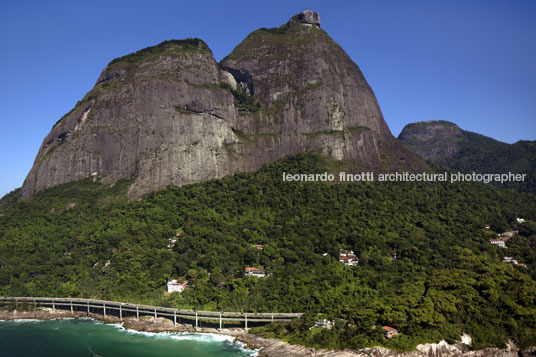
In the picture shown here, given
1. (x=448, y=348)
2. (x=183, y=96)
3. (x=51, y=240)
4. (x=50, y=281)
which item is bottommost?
(x=448, y=348)

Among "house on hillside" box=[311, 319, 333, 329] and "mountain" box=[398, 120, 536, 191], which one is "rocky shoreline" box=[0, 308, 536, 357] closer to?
"house on hillside" box=[311, 319, 333, 329]

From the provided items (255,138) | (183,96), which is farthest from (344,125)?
(183,96)

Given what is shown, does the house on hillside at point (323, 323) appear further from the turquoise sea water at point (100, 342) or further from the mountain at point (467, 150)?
the mountain at point (467, 150)

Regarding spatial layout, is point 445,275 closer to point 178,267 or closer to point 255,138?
point 178,267

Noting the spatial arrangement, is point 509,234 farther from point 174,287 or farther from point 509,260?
point 174,287

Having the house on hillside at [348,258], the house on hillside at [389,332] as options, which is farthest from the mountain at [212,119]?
the house on hillside at [389,332]

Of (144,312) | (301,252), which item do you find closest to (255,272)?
(301,252)

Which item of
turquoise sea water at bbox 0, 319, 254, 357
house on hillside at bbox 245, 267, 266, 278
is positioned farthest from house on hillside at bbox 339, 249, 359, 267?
turquoise sea water at bbox 0, 319, 254, 357
